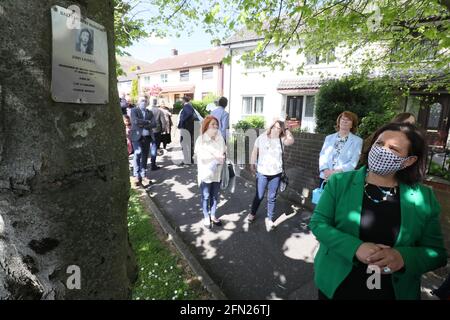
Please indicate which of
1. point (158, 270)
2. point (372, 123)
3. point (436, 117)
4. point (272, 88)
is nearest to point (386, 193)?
point (158, 270)

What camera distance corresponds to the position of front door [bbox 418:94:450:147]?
1309cm

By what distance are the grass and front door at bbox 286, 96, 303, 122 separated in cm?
1551

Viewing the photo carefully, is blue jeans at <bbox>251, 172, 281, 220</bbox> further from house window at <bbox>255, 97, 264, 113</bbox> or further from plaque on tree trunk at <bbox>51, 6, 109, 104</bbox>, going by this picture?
house window at <bbox>255, 97, 264, 113</bbox>

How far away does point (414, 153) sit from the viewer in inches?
74.8

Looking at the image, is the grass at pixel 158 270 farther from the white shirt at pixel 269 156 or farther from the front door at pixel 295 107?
the front door at pixel 295 107

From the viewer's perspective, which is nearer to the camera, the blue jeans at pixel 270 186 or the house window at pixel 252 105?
the blue jeans at pixel 270 186

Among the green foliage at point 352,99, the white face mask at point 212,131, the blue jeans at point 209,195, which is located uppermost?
the green foliage at point 352,99

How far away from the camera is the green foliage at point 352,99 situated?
7.01 meters

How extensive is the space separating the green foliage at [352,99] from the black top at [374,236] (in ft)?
18.7

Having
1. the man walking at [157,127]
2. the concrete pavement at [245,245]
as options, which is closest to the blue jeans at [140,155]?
the concrete pavement at [245,245]

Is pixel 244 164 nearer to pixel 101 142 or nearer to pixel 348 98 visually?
pixel 348 98

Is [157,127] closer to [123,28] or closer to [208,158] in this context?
[123,28]

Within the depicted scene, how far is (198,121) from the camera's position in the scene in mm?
8219

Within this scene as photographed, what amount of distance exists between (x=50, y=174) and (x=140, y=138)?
576 cm
